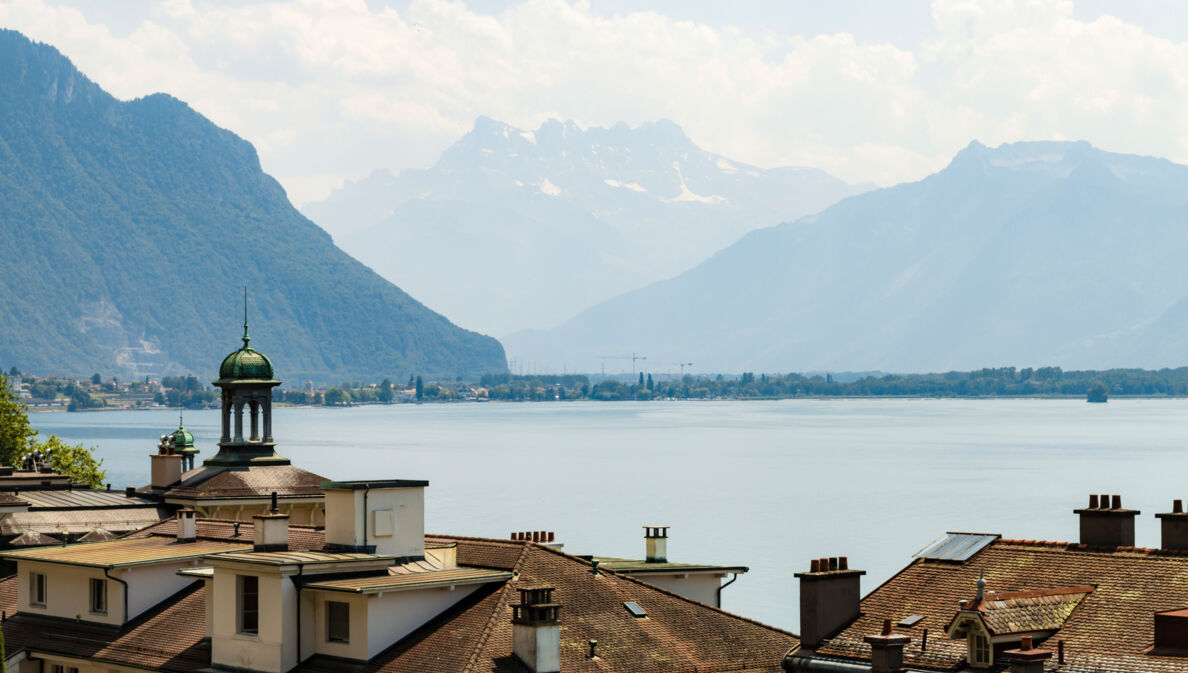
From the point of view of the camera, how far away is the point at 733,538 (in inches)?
4739

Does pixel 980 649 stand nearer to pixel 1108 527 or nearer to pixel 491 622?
pixel 1108 527

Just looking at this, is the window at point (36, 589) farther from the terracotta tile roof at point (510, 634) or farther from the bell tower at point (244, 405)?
the bell tower at point (244, 405)

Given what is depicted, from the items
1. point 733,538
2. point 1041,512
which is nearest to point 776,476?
point 1041,512

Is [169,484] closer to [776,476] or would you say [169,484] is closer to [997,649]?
[997,649]

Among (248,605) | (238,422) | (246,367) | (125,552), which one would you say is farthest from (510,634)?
(246,367)

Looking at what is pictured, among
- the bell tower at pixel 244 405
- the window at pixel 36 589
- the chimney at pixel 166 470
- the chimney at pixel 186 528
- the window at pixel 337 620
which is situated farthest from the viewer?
the bell tower at pixel 244 405

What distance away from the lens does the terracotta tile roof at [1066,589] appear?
78.6ft

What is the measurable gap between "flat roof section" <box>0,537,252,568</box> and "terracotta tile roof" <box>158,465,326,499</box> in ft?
22.2

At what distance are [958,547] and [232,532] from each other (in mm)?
20137

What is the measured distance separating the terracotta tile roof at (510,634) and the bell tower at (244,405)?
14.1 metres

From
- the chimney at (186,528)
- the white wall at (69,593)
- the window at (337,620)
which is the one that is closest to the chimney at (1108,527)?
the window at (337,620)

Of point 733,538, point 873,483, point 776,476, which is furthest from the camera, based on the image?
point 776,476

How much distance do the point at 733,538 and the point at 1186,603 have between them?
96.3 metres

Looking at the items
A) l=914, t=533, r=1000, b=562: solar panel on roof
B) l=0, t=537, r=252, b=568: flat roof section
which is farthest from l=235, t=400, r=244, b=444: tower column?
l=914, t=533, r=1000, b=562: solar panel on roof
